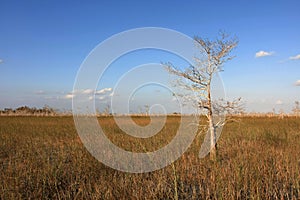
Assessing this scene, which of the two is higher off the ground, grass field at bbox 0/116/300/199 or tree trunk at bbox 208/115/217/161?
tree trunk at bbox 208/115/217/161

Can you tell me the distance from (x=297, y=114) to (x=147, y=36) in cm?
2543

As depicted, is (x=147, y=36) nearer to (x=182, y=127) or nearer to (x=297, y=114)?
Result: (x=182, y=127)

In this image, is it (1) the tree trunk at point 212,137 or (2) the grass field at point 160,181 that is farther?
(1) the tree trunk at point 212,137

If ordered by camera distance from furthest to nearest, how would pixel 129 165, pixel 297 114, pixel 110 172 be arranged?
1. pixel 297 114
2. pixel 129 165
3. pixel 110 172

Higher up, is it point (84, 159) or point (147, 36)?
point (147, 36)

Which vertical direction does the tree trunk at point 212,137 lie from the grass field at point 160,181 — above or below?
above

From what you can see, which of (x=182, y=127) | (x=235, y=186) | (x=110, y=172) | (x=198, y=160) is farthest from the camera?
(x=182, y=127)

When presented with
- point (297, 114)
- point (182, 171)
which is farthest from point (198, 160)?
point (297, 114)

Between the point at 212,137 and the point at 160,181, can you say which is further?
the point at 212,137

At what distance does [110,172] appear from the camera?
533 cm

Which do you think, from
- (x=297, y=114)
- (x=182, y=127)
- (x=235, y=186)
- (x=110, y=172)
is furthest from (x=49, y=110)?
(x=235, y=186)

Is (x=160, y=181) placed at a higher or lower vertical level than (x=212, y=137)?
lower

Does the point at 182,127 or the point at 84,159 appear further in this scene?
the point at 182,127

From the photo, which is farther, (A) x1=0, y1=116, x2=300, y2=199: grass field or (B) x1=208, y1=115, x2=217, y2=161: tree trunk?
(B) x1=208, y1=115, x2=217, y2=161: tree trunk
